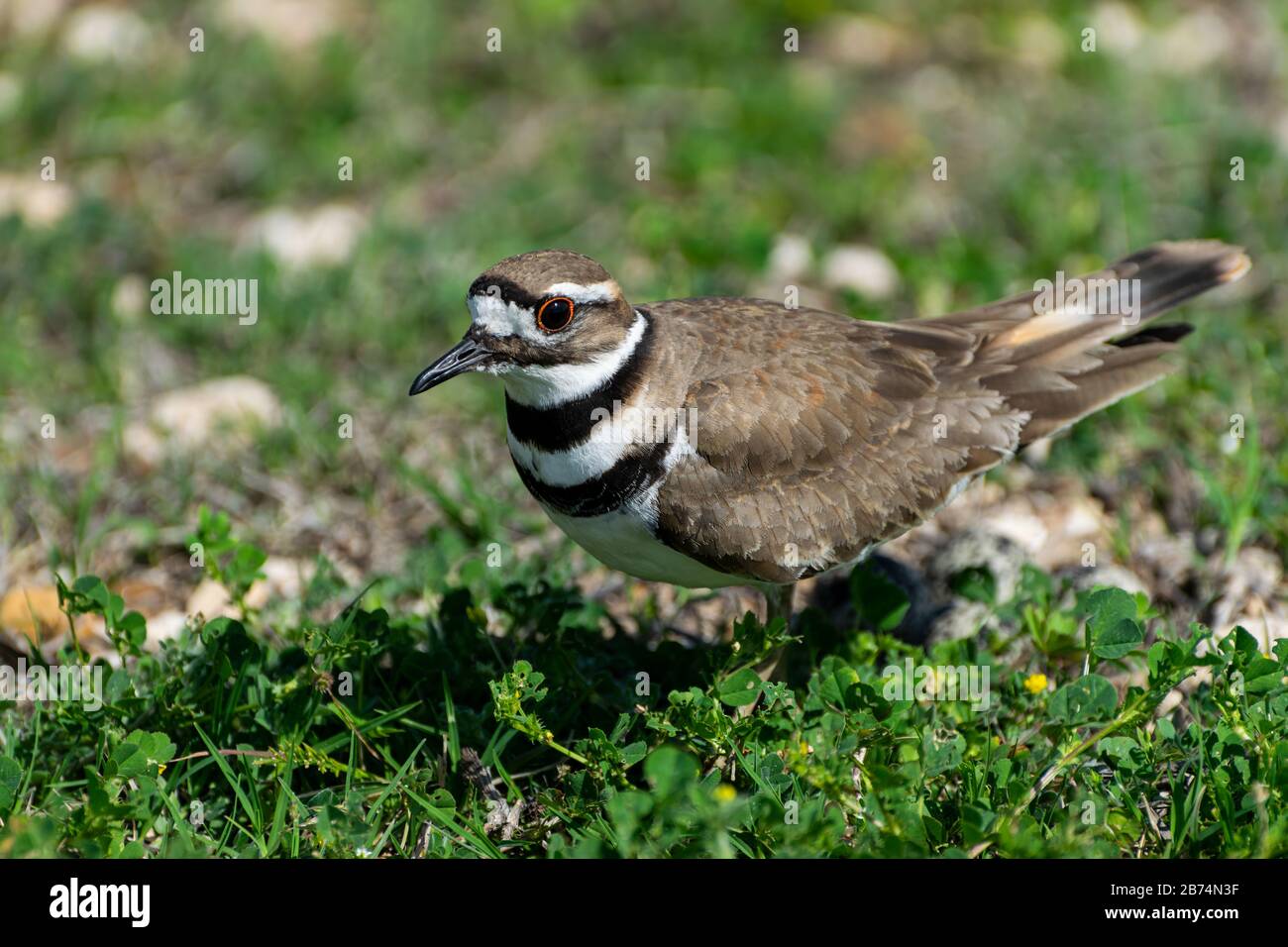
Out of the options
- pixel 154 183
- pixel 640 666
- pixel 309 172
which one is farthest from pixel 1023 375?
pixel 154 183

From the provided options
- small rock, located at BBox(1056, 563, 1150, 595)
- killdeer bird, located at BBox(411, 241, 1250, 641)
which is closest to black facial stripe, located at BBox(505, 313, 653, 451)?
killdeer bird, located at BBox(411, 241, 1250, 641)

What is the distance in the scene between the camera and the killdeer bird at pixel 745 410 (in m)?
4.18

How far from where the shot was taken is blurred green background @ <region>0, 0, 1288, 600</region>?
5809mm

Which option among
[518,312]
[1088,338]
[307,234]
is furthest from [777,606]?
[307,234]

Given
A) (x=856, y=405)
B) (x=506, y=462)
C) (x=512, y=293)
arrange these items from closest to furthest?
(x=512, y=293) → (x=856, y=405) → (x=506, y=462)

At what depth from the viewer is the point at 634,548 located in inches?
167

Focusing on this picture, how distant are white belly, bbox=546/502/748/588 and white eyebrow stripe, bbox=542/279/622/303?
0.61m

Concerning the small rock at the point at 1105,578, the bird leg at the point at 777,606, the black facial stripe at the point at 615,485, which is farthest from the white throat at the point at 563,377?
the small rock at the point at 1105,578

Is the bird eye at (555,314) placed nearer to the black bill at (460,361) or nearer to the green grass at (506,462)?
the black bill at (460,361)

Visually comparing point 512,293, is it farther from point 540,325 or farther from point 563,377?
point 563,377

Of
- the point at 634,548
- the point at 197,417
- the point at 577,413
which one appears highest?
the point at 577,413

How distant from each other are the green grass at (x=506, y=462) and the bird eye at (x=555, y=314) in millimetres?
982

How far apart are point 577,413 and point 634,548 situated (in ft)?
1.42
